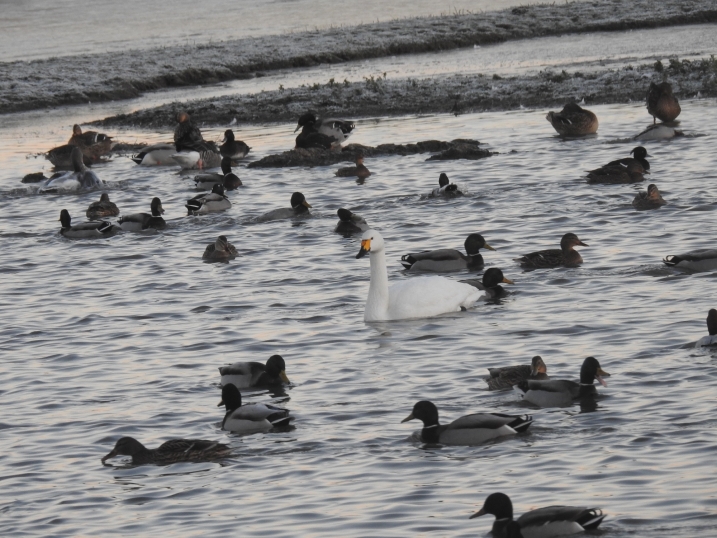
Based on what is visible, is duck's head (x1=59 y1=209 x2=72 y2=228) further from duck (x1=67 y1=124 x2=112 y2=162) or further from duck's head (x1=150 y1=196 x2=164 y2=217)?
duck (x1=67 y1=124 x2=112 y2=162)

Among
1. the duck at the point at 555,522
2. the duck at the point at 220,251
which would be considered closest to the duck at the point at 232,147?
the duck at the point at 220,251

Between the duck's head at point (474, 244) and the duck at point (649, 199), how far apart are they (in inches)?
134

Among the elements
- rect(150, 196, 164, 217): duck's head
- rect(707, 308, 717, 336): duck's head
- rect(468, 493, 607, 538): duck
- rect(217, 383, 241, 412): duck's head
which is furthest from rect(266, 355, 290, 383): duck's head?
rect(150, 196, 164, 217): duck's head

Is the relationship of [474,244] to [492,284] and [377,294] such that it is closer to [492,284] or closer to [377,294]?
[492,284]

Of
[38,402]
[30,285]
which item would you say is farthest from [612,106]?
[38,402]

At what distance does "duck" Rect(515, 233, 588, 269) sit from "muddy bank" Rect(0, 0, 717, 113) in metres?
26.6

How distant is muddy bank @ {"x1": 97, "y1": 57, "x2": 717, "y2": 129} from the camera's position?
3403cm

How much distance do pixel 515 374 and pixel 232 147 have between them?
713 inches

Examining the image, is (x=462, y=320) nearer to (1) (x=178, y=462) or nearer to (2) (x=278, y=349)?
(2) (x=278, y=349)

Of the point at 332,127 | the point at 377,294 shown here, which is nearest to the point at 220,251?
the point at 377,294

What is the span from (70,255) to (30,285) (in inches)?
86.2

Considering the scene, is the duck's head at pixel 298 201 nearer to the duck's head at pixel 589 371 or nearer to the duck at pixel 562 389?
the duck at pixel 562 389

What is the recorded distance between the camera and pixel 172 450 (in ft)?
37.4

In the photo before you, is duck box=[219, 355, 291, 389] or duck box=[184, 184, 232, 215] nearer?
duck box=[219, 355, 291, 389]
